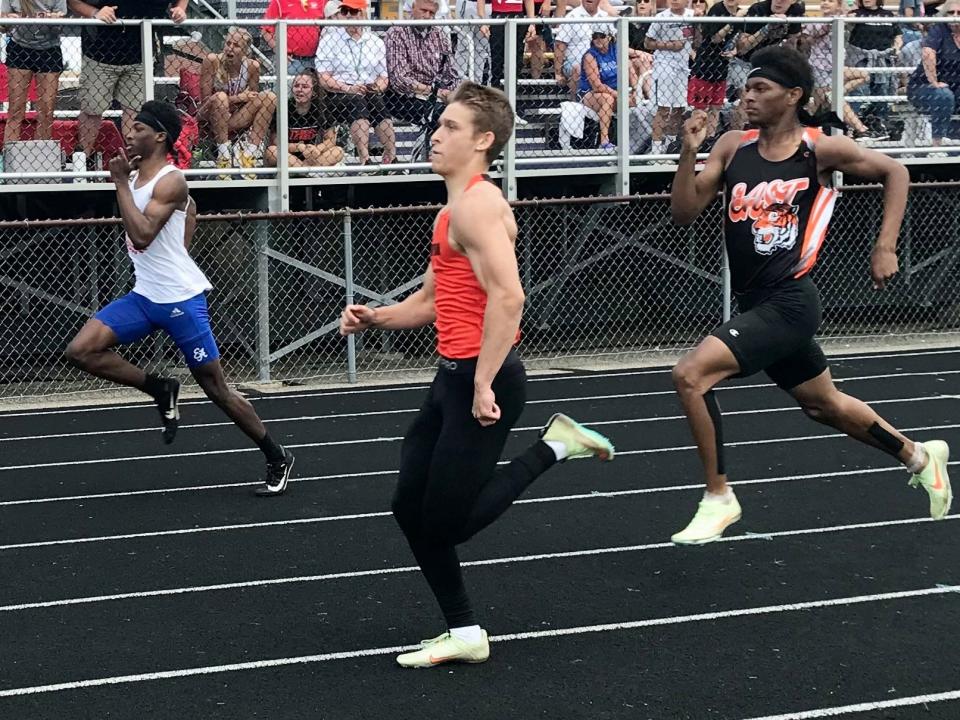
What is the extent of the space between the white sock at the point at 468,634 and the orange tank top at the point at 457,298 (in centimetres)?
94

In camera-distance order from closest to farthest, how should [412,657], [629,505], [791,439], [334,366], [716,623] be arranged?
[412,657] < [716,623] < [629,505] < [791,439] < [334,366]

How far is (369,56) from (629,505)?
580 cm

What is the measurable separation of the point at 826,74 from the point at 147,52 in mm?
6255

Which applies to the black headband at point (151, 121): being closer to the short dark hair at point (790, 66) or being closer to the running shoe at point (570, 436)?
the short dark hair at point (790, 66)

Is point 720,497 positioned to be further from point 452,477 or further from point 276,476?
point 276,476

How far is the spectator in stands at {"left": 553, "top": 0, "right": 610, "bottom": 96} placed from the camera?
1343 cm

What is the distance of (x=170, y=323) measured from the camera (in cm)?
854

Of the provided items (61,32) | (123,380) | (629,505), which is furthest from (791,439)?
(61,32)

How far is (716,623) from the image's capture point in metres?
5.89

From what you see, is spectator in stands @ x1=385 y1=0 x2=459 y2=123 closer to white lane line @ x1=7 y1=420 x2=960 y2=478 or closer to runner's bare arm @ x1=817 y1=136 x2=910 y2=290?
white lane line @ x1=7 y1=420 x2=960 y2=478

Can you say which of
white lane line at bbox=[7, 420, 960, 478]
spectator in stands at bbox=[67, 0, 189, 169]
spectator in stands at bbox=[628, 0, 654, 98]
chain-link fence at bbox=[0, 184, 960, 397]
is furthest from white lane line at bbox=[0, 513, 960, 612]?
spectator in stands at bbox=[628, 0, 654, 98]

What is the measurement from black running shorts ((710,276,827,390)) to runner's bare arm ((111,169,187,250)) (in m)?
3.14

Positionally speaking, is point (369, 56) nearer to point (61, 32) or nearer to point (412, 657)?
point (61, 32)

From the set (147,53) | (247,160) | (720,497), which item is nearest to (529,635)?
(720,497)
